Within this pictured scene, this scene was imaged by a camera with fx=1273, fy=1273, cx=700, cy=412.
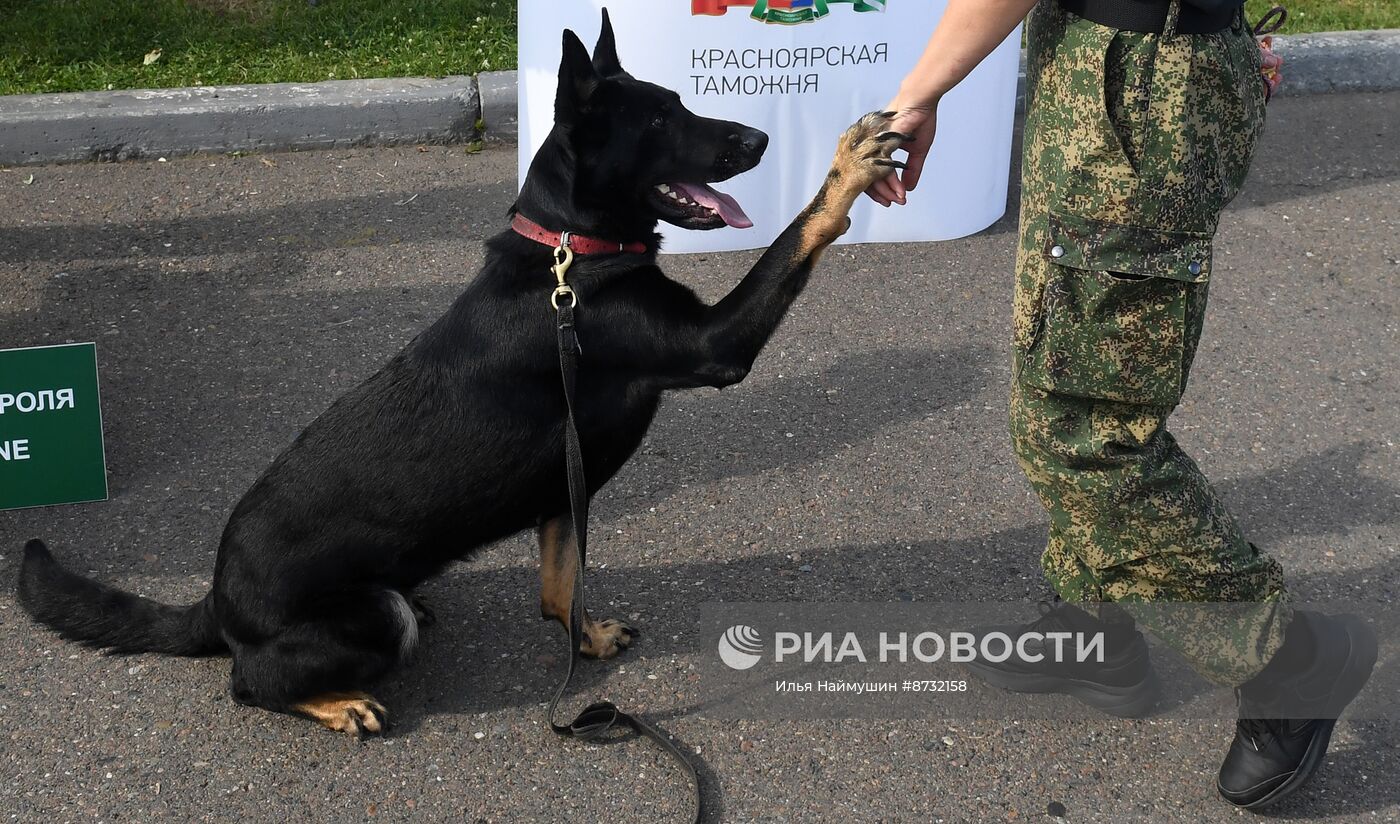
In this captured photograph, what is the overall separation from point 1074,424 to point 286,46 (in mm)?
5306

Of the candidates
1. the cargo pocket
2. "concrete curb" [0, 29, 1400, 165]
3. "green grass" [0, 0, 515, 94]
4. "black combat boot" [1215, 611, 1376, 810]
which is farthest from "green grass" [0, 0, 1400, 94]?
"black combat boot" [1215, 611, 1376, 810]

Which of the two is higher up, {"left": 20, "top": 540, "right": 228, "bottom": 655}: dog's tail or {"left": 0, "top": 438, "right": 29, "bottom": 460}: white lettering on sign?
{"left": 0, "top": 438, "right": 29, "bottom": 460}: white lettering on sign

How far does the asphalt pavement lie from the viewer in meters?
2.64

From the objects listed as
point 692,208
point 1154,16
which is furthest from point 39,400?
point 1154,16

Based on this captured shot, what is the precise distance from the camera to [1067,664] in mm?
2818

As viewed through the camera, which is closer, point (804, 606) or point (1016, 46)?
point (804, 606)

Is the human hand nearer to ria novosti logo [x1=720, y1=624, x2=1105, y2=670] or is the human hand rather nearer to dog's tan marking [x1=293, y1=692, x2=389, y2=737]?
ria novosti logo [x1=720, y1=624, x2=1105, y2=670]

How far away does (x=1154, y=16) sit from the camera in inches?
82.6

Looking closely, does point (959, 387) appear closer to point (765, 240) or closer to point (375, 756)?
point (765, 240)

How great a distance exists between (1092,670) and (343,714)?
1625mm

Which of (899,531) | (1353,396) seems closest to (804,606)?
(899,531)

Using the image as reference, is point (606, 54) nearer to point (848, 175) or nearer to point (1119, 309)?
point (848, 175)

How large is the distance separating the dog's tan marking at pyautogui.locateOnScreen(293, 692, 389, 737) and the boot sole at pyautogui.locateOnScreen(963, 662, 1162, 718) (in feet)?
4.56

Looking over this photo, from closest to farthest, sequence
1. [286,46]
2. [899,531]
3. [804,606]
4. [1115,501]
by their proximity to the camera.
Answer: [1115,501] → [804,606] → [899,531] → [286,46]
